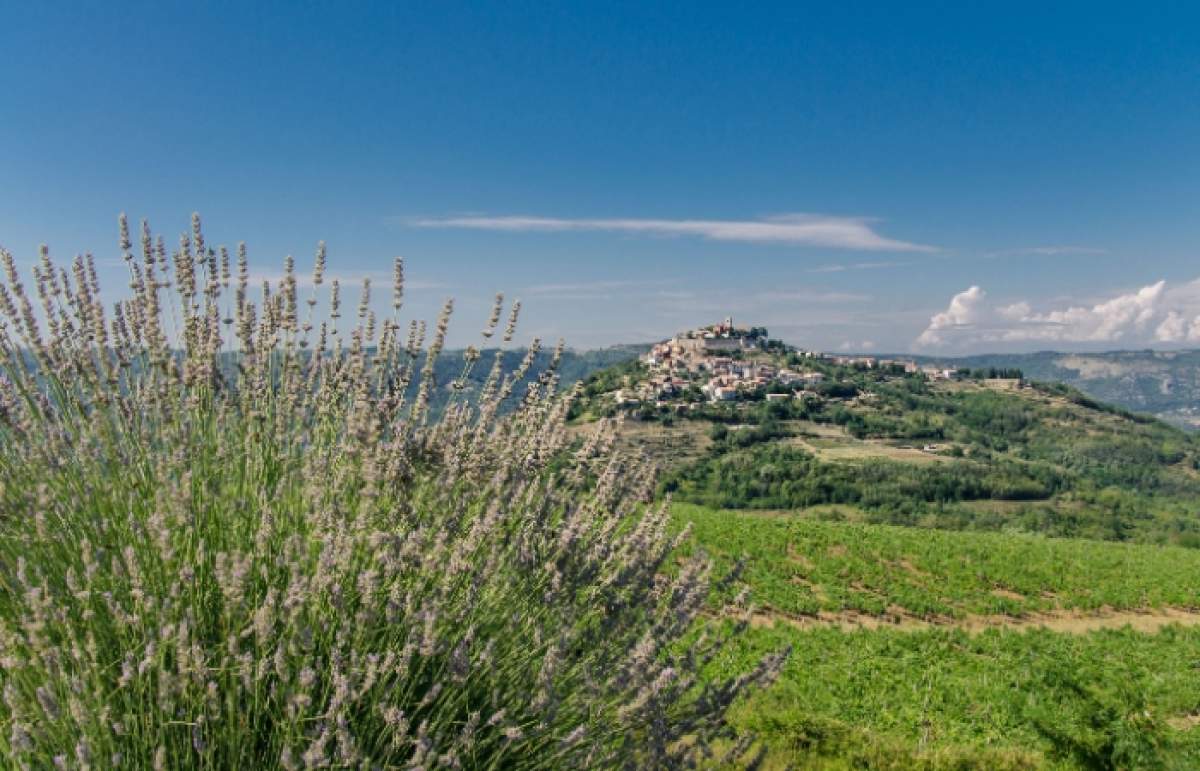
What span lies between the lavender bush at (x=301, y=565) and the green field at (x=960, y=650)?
0.78 m

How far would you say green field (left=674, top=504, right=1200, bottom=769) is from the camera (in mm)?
5066

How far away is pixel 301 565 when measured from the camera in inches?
89.8

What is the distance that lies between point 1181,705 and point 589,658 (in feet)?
35.6

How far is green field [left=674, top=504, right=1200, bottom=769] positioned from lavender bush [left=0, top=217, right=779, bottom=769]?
780mm

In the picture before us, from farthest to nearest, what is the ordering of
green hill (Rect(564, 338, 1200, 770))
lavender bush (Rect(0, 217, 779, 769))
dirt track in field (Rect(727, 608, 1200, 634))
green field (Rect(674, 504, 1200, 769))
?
1. dirt track in field (Rect(727, 608, 1200, 634))
2. green field (Rect(674, 504, 1200, 769))
3. green hill (Rect(564, 338, 1200, 770))
4. lavender bush (Rect(0, 217, 779, 769))

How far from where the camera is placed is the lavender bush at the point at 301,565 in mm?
1937

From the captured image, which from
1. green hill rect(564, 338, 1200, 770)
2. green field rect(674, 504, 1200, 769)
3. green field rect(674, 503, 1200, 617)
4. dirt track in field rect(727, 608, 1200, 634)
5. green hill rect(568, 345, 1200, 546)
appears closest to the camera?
green hill rect(564, 338, 1200, 770)

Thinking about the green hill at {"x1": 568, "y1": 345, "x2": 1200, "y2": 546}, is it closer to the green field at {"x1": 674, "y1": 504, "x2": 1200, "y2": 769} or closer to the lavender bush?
the green field at {"x1": 674, "y1": 504, "x2": 1200, "y2": 769}

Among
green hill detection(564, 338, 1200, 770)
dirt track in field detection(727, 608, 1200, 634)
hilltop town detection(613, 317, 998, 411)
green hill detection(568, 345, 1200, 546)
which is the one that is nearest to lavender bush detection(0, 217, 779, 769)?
green hill detection(564, 338, 1200, 770)

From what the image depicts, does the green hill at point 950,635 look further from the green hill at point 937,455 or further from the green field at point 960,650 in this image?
the green hill at point 937,455

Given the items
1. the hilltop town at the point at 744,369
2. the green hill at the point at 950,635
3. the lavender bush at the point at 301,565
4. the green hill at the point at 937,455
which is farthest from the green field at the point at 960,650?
the hilltop town at the point at 744,369

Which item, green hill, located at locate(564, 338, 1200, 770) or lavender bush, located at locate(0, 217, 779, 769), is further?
green hill, located at locate(564, 338, 1200, 770)

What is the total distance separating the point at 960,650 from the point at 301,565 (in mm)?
13428

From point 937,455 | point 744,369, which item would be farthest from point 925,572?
point 744,369
